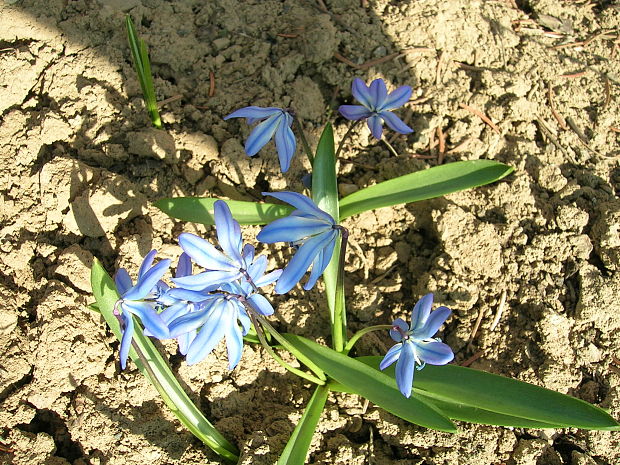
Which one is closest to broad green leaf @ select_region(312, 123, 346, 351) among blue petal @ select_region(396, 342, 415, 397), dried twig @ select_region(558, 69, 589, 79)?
blue petal @ select_region(396, 342, 415, 397)

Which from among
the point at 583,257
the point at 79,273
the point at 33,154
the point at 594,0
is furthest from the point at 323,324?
the point at 594,0

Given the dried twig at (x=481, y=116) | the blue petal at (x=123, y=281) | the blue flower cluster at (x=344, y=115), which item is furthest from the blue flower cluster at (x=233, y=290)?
the dried twig at (x=481, y=116)

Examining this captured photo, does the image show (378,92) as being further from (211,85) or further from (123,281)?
(123,281)

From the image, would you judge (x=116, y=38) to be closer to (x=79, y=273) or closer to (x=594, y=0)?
(x=79, y=273)

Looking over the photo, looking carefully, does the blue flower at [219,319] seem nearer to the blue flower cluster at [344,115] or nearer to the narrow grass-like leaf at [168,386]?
the narrow grass-like leaf at [168,386]

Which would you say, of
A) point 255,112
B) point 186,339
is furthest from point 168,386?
point 255,112

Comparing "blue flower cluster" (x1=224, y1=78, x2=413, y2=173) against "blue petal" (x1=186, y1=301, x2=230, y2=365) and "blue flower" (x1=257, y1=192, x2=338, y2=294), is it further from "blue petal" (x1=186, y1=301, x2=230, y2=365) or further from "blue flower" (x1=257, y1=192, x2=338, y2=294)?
"blue petal" (x1=186, y1=301, x2=230, y2=365)
